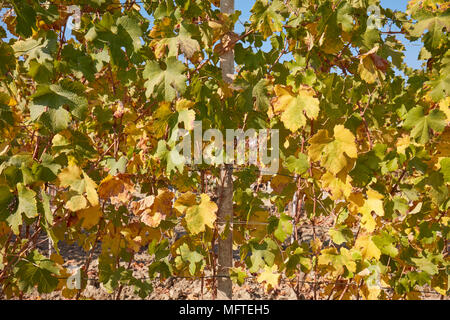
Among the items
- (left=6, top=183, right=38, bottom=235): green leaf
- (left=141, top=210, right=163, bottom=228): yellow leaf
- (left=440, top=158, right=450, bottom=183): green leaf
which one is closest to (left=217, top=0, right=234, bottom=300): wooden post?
(left=141, top=210, right=163, bottom=228): yellow leaf

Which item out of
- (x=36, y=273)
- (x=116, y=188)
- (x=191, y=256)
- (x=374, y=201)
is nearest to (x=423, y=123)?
(x=374, y=201)

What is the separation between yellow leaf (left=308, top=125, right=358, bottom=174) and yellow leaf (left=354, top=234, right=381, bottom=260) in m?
0.52

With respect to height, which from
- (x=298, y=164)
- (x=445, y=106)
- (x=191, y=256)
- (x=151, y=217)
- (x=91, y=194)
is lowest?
(x=191, y=256)

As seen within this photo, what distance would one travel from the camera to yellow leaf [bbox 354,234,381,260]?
1.69 m

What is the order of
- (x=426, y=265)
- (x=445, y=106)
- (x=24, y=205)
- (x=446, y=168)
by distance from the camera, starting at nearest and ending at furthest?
(x=24, y=205), (x=446, y=168), (x=445, y=106), (x=426, y=265)

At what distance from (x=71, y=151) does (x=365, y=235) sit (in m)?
1.58

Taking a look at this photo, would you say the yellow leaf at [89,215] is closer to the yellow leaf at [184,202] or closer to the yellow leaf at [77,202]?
the yellow leaf at [77,202]

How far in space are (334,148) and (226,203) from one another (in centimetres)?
66

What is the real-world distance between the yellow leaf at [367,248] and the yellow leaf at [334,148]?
0.52m

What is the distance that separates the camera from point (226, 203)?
5.93 ft

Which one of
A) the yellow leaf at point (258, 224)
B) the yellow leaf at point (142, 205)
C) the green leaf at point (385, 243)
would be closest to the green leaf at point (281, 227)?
the yellow leaf at point (258, 224)

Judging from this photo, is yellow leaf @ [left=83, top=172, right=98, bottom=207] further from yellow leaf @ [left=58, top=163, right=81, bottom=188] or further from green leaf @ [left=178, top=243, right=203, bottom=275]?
green leaf @ [left=178, top=243, right=203, bottom=275]

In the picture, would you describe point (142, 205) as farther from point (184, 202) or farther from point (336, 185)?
point (336, 185)

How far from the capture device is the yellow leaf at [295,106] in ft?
4.73
